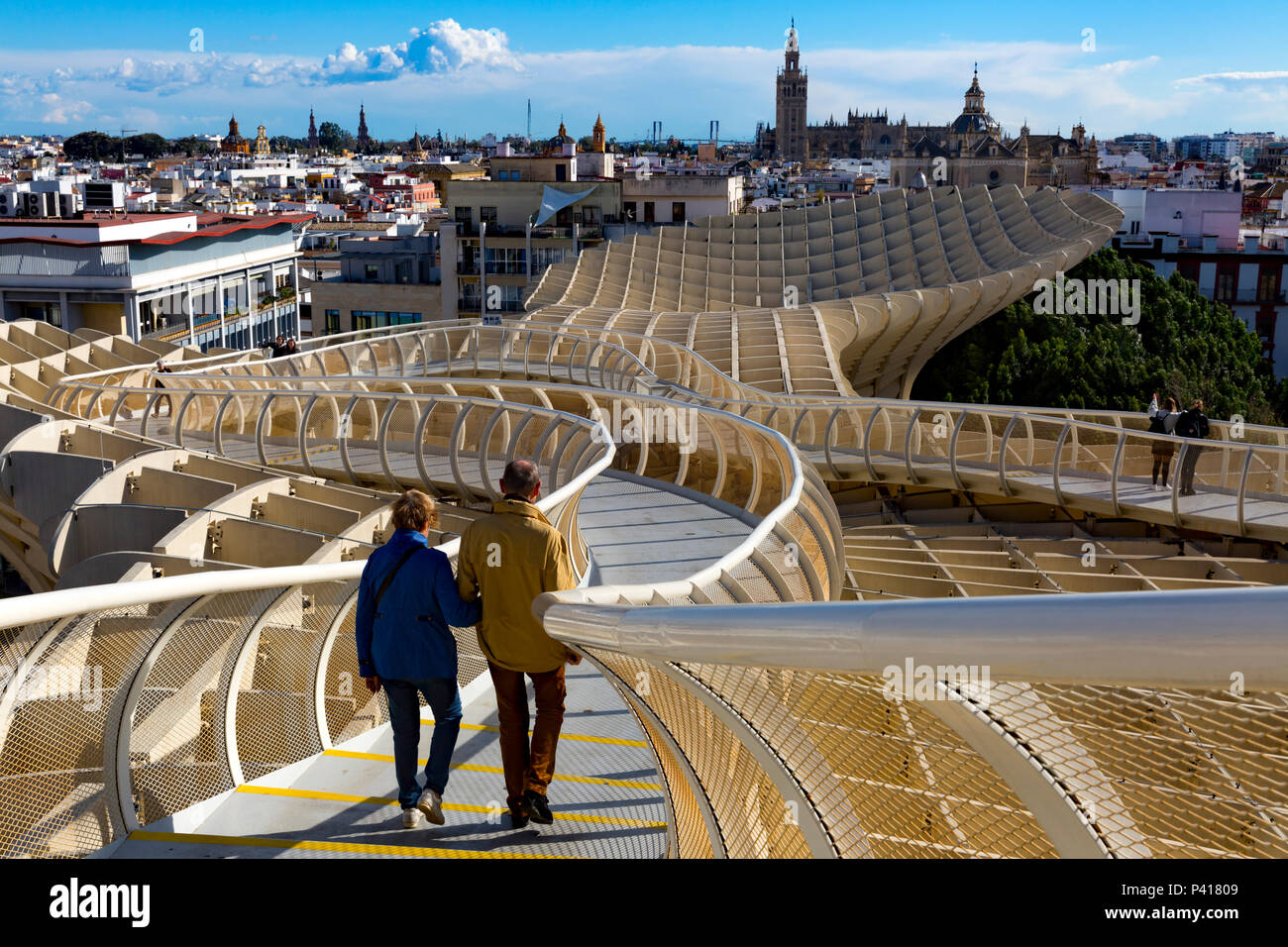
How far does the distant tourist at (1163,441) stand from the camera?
560 inches

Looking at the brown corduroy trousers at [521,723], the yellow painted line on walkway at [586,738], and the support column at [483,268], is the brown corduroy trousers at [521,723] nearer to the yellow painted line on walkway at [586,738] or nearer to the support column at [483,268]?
the yellow painted line on walkway at [586,738]

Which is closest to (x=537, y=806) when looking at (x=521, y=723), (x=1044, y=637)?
(x=521, y=723)

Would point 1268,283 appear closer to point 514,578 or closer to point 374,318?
point 374,318

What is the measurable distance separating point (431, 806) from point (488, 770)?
→ 710 mm

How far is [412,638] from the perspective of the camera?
450cm

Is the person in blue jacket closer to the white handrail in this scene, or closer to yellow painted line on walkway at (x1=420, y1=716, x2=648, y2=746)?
yellow painted line on walkway at (x1=420, y1=716, x2=648, y2=746)

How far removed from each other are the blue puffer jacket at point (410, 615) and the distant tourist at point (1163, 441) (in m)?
11.6

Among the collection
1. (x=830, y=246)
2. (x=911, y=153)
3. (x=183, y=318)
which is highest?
(x=911, y=153)

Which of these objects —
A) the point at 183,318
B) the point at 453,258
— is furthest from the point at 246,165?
the point at 183,318

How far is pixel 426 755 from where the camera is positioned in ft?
17.0

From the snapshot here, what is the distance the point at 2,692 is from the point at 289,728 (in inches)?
65.5

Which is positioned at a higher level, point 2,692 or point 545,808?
point 2,692
